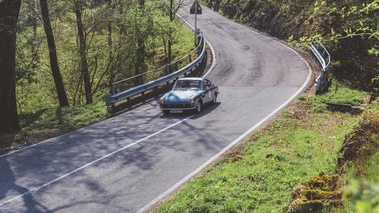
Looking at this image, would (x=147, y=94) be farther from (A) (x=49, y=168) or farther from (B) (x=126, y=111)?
(A) (x=49, y=168)

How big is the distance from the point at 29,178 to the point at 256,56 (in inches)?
884

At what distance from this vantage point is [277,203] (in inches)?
272

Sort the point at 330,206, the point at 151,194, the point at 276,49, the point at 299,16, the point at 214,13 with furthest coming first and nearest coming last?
the point at 214,13 < the point at 299,16 < the point at 276,49 < the point at 151,194 < the point at 330,206

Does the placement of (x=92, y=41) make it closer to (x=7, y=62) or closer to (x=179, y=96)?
(x=179, y=96)

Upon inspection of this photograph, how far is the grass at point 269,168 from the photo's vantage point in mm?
7078

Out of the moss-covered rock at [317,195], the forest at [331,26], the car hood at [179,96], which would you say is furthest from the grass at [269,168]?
the car hood at [179,96]

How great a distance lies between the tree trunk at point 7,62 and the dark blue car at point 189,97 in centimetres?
596

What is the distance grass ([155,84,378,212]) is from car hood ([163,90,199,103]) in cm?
430

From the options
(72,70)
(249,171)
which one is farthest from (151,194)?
(72,70)

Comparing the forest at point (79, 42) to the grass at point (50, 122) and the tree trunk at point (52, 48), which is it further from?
the grass at point (50, 122)

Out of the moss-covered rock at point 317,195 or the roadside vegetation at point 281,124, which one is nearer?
the moss-covered rock at point 317,195

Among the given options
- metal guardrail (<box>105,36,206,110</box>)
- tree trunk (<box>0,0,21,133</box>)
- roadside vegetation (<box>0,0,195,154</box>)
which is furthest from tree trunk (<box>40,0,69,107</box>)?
tree trunk (<box>0,0,21,133</box>)

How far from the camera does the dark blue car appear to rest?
53.2ft

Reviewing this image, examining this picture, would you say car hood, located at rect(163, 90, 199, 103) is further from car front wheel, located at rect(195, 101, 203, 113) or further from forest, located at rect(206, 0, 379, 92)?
forest, located at rect(206, 0, 379, 92)
